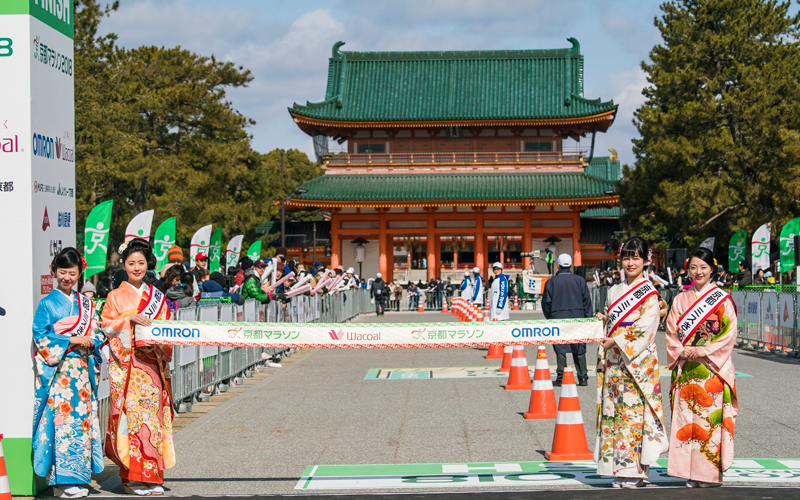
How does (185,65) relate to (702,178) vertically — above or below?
above

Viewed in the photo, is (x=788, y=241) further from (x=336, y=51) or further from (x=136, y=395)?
(x=336, y=51)

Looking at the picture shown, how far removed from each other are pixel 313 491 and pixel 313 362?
9568 millimetres

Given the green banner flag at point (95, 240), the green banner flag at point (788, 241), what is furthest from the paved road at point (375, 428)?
the green banner flag at point (788, 241)

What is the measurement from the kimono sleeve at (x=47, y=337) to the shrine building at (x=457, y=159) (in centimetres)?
3545

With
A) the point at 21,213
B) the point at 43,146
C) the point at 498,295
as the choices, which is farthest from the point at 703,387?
the point at 498,295

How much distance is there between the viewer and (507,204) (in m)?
41.5

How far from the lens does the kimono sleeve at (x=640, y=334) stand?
5742 millimetres

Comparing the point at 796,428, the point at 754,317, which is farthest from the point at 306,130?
the point at 796,428

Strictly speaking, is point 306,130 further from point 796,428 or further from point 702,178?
point 796,428

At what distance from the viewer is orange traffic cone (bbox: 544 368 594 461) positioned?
270 inches

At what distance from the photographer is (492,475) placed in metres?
6.32

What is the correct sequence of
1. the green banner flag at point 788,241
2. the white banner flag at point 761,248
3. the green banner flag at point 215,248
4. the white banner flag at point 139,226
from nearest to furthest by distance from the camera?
the white banner flag at point 139,226 → the green banner flag at point 788,241 → the white banner flag at point 761,248 → the green banner flag at point 215,248

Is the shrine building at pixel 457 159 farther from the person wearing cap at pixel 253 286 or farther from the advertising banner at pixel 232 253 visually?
the person wearing cap at pixel 253 286

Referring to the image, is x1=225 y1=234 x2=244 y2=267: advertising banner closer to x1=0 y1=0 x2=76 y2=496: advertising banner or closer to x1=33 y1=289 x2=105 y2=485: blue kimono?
x1=0 y1=0 x2=76 y2=496: advertising banner
